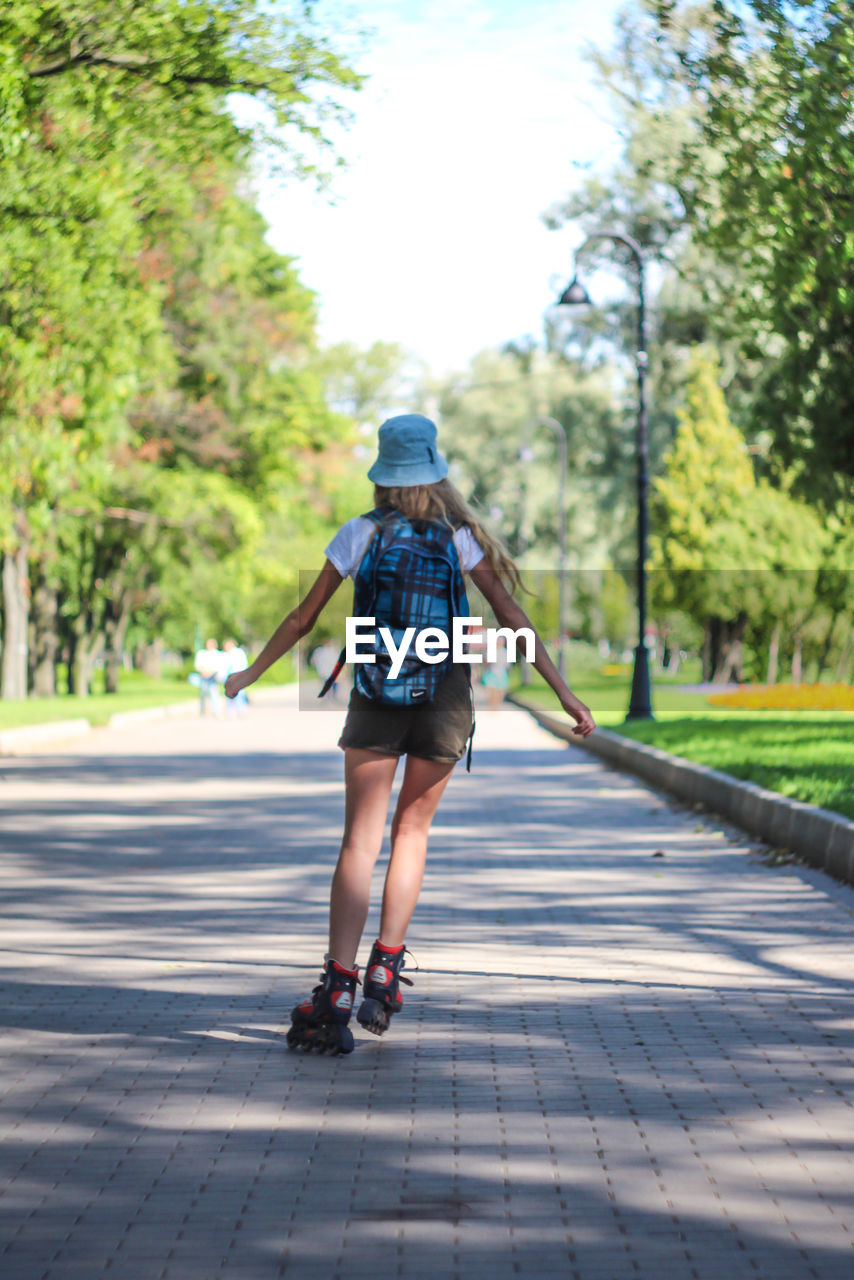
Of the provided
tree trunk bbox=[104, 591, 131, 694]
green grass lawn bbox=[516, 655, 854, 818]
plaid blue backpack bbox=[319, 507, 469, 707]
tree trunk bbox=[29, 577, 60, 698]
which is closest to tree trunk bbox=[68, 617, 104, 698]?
tree trunk bbox=[104, 591, 131, 694]

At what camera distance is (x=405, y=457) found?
6.31 m

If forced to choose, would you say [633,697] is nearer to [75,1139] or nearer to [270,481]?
[270,481]

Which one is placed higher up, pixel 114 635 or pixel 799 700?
pixel 114 635

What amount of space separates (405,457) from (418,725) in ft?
2.95

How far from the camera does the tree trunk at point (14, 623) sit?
40.9 metres

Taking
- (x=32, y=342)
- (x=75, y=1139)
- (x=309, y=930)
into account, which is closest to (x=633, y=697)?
(x=32, y=342)

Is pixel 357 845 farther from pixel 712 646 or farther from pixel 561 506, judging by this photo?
pixel 712 646

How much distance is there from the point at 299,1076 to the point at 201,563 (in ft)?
147

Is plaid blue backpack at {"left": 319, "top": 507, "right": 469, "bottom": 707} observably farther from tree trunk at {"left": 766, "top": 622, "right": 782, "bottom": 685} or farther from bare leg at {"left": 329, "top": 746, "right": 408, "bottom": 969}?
tree trunk at {"left": 766, "top": 622, "right": 782, "bottom": 685}

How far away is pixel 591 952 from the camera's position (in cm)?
844

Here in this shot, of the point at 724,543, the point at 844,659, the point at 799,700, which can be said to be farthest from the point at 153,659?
the point at 799,700

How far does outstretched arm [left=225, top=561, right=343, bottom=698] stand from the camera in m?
6.31

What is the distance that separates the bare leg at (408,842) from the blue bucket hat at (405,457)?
93cm

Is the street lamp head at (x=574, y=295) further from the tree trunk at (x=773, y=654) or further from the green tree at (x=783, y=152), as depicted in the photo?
the tree trunk at (x=773, y=654)
